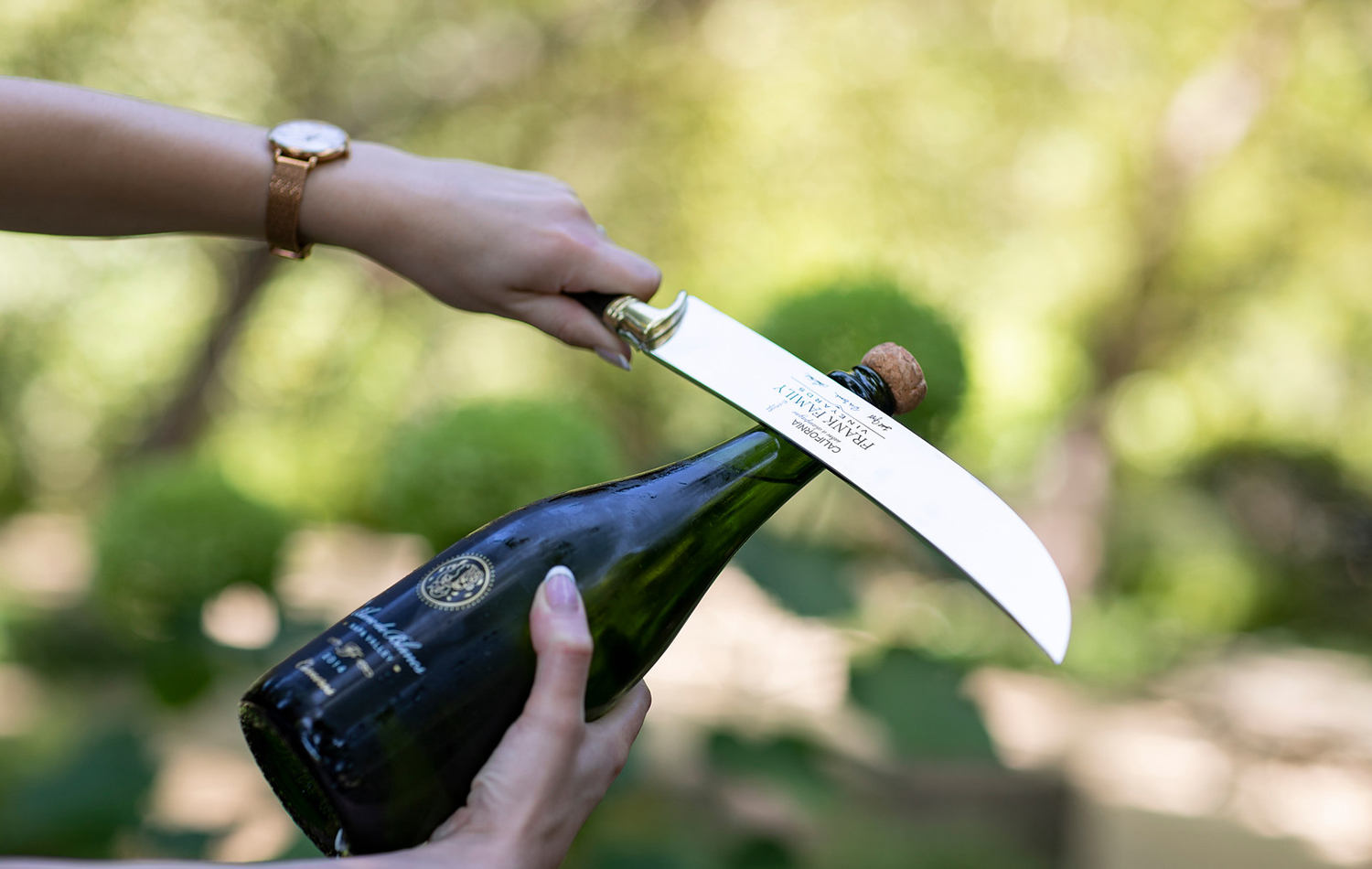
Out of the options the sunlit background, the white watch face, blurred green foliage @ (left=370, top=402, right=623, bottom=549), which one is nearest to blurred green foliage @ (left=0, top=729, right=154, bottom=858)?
the sunlit background

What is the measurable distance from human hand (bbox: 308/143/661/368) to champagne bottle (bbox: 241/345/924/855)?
0.36 feet

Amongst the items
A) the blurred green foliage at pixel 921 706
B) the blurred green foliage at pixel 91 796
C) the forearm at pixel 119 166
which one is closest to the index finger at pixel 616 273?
the forearm at pixel 119 166

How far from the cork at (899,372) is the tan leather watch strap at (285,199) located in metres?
0.40

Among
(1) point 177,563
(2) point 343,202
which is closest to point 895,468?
(2) point 343,202

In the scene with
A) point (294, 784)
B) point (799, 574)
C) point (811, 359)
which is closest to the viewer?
point (294, 784)

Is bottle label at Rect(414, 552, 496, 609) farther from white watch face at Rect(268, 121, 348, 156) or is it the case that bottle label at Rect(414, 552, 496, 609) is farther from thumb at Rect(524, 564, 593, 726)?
white watch face at Rect(268, 121, 348, 156)

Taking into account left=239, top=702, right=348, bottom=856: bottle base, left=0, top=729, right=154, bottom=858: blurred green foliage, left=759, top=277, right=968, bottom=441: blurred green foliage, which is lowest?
left=0, top=729, right=154, bottom=858: blurred green foliage

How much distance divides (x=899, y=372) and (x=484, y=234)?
28 centimetres

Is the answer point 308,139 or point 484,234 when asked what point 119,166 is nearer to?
point 308,139

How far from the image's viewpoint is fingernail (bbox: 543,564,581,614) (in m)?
0.43

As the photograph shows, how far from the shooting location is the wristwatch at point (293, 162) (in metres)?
0.58

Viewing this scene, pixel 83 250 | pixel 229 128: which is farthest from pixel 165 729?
pixel 83 250

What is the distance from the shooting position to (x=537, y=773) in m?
0.41

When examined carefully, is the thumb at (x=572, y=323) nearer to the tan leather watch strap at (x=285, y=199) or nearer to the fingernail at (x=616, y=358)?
the fingernail at (x=616, y=358)
